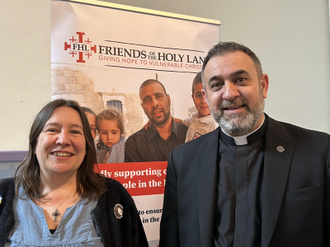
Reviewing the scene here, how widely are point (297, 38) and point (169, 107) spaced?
184 cm

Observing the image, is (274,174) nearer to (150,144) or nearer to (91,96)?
(150,144)

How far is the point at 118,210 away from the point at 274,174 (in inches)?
34.4

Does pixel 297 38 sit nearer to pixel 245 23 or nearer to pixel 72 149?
pixel 245 23

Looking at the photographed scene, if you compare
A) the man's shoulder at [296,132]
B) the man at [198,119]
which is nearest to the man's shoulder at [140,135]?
the man at [198,119]

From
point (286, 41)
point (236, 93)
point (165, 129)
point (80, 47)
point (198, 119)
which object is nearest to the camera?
point (236, 93)

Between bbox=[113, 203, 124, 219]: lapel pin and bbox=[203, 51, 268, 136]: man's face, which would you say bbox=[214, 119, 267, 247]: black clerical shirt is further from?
bbox=[113, 203, 124, 219]: lapel pin

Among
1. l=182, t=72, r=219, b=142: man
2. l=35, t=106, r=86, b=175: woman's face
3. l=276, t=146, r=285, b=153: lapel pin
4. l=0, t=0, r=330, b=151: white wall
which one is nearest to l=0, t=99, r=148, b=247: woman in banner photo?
l=35, t=106, r=86, b=175: woman's face

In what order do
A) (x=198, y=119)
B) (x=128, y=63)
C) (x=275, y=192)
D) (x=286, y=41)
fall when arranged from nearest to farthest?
(x=275, y=192), (x=128, y=63), (x=198, y=119), (x=286, y=41)

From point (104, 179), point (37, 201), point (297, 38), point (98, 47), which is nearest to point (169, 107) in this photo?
point (98, 47)

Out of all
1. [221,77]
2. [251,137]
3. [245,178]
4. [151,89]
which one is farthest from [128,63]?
[245,178]

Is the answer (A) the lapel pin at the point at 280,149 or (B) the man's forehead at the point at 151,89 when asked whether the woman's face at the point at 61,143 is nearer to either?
(B) the man's forehead at the point at 151,89

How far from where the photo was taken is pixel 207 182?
1.48 m

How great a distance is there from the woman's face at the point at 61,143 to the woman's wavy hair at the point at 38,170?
0.09 ft

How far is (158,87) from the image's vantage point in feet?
7.55
